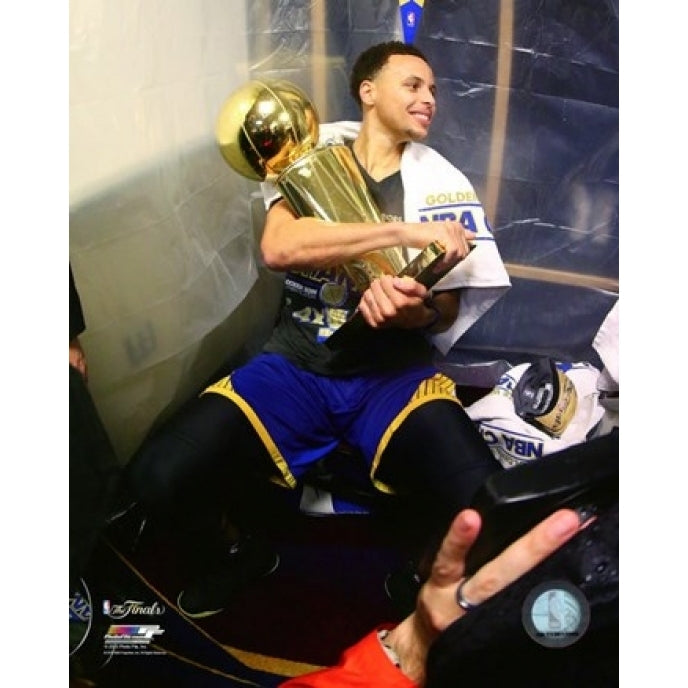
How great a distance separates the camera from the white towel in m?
0.70

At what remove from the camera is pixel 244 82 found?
75 cm

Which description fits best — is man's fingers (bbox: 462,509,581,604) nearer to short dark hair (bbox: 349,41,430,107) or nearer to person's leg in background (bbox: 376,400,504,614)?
person's leg in background (bbox: 376,400,504,614)

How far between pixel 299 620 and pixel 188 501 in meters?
0.12

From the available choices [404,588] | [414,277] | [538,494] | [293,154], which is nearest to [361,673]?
[404,588]

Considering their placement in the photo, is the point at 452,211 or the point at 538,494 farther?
the point at 452,211

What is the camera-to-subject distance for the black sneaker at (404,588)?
0.65 meters

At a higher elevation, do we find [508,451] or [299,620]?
[508,451]

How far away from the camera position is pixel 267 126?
0.71 m

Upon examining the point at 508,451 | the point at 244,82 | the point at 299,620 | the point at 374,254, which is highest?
the point at 244,82

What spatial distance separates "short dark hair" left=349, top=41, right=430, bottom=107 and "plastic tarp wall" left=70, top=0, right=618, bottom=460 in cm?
1

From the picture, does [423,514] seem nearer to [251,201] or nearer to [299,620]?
[299,620]

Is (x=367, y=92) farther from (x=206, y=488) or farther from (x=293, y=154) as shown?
(x=206, y=488)

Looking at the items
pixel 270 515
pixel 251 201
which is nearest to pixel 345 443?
pixel 270 515

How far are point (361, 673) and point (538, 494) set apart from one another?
0.58 feet
